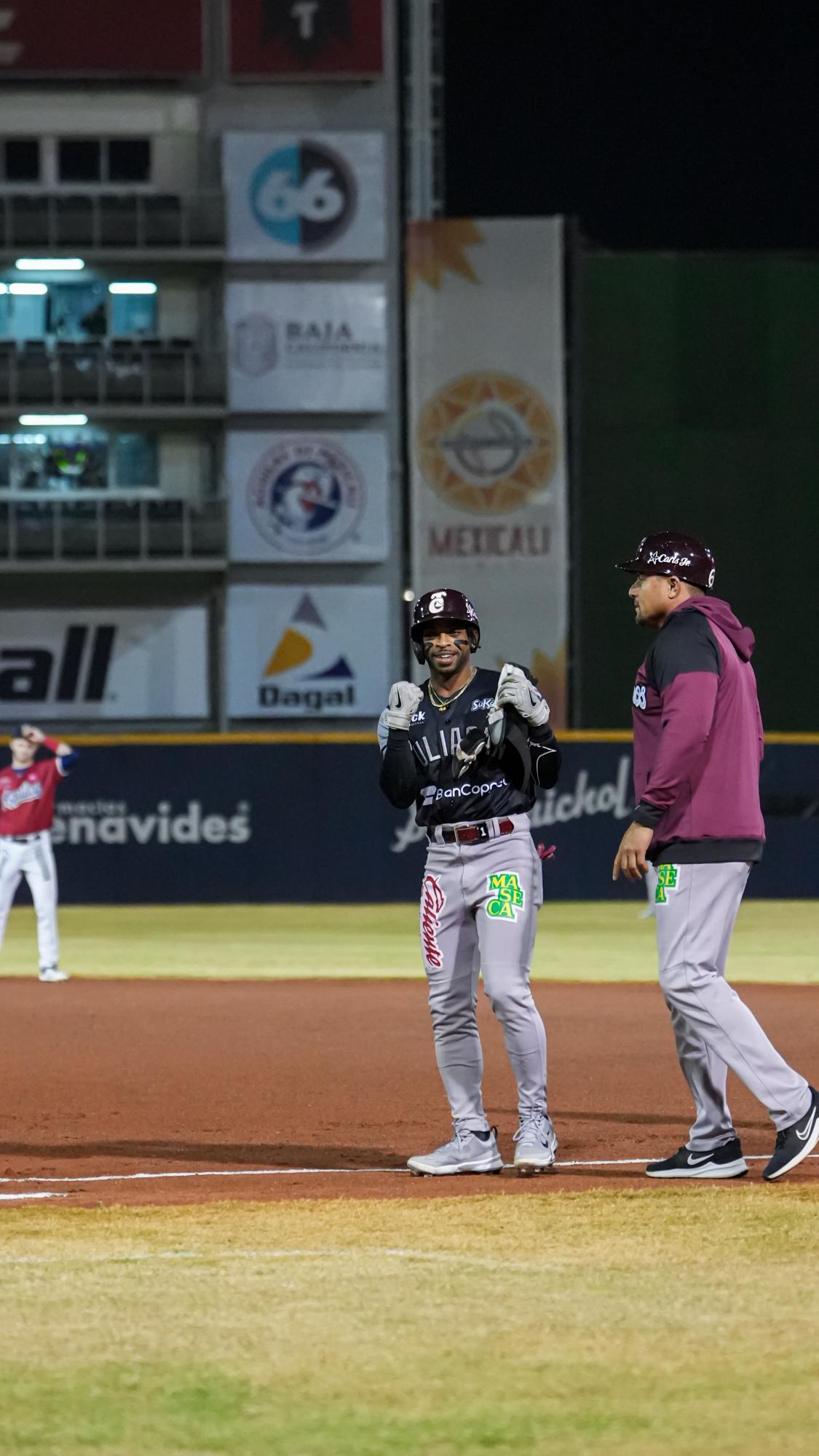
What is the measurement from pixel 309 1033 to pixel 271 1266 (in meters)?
7.54

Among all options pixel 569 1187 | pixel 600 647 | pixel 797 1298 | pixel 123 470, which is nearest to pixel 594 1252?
pixel 797 1298

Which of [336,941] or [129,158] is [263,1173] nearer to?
[336,941]

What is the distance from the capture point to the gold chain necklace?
6539mm

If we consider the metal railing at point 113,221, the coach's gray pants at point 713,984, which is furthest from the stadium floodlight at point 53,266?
the coach's gray pants at point 713,984

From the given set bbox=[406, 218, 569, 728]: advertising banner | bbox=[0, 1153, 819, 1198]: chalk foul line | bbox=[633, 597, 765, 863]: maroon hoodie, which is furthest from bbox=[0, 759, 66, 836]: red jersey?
bbox=[406, 218, 569, 728]: advertising banner

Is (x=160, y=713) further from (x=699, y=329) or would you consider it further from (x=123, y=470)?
(x=699, y=329)

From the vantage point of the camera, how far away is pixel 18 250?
40531 millimetres

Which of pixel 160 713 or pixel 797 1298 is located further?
pixel 160 713

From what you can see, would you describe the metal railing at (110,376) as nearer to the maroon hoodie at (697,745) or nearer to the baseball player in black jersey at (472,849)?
the baseball player in black jersey at (472,849)

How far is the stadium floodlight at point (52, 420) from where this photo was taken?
1620 inches

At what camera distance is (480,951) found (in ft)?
21.3

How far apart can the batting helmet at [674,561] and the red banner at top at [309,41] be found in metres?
37.4

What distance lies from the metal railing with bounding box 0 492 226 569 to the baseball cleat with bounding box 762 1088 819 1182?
35.5 meters

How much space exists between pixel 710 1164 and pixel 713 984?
66cm
